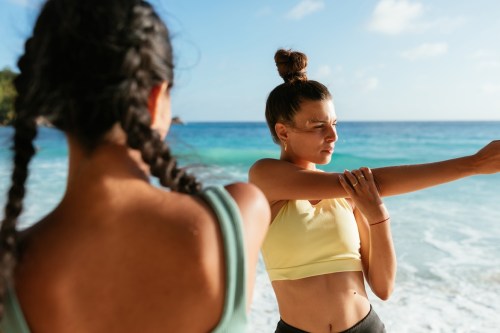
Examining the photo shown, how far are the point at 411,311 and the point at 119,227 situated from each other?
17.1ft

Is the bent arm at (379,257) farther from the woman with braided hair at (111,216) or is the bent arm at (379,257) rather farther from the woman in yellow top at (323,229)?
the woman with braided hair at (111,216)

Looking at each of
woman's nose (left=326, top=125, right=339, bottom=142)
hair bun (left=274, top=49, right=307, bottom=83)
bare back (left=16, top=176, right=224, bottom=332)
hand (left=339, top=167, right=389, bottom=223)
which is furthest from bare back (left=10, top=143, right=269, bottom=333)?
hair bun (left=274, top=49, right=307, bottom=83)

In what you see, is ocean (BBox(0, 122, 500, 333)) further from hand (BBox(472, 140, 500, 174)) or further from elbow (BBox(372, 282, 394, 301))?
hand (BBox(472, 140, 500, 174))

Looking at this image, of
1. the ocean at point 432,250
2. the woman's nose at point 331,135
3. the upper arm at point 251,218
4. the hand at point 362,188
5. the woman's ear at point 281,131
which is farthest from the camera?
the woman's ear at point 281,131

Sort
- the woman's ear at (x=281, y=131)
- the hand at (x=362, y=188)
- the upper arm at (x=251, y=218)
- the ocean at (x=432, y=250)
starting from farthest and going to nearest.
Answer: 1. the woman's ear at (x=281, y=131)
2. the ocean at (x=432, y=250)
3. the hand at (x=362, y=188)
4. the upper arm at (x=251, y=218)

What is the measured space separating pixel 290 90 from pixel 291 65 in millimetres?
146

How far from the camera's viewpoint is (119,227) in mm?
1028

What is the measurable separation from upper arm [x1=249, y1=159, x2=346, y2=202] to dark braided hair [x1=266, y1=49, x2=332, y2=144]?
25 centimetres

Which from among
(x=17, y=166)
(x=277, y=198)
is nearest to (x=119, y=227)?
(x=17, y=166)

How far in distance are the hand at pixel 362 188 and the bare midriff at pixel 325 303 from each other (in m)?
0.36

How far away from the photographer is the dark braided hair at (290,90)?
2422 millimetres

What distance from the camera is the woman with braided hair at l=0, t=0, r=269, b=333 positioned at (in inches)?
39.3

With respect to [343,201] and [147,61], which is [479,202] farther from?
[147,61]

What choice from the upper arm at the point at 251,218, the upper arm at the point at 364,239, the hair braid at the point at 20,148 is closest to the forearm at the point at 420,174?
the upper arm at the point at 364,239
